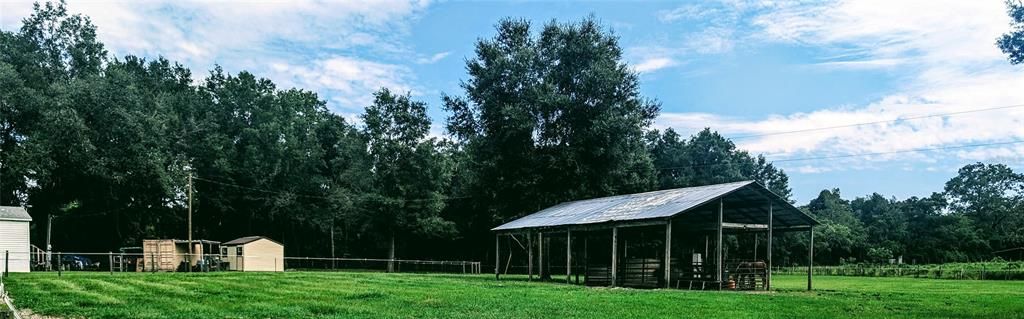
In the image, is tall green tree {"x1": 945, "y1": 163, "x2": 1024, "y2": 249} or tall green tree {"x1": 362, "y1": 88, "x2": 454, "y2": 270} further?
tall green tree {"x1": 945, "y1": 163, "x2": 1024, "y2": 249}

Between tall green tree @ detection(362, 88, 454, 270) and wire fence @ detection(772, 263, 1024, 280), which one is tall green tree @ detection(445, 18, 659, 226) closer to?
tall green tree @ detection(362, 88, 454, 270)

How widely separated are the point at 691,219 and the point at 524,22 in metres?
19.3

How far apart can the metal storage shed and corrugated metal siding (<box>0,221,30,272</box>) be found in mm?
11066

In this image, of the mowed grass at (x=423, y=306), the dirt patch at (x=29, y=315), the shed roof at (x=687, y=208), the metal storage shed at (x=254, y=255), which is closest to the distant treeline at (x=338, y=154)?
the metal storage shed at (x=254, y=255)

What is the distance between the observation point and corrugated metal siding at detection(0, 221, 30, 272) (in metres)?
34.9

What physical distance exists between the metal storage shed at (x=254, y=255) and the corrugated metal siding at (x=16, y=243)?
436 inches

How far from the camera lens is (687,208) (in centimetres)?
2389

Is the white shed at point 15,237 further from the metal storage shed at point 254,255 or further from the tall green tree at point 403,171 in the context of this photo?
the tall green tree at point 403,171

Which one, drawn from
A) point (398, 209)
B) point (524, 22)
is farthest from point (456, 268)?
point (524, 22)

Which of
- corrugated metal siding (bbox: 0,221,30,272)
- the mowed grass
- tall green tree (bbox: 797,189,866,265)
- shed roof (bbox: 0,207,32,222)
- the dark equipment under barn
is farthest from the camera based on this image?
tall green tree (bbox: 797,189,866,265)

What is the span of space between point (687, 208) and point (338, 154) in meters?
44.3

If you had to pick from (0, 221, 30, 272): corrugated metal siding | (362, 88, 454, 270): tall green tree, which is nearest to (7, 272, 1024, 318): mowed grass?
(0, 221, 30, 272): corrugated metal siding

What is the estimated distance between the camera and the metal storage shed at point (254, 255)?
146 ft

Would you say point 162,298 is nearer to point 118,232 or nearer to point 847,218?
point 118,232
